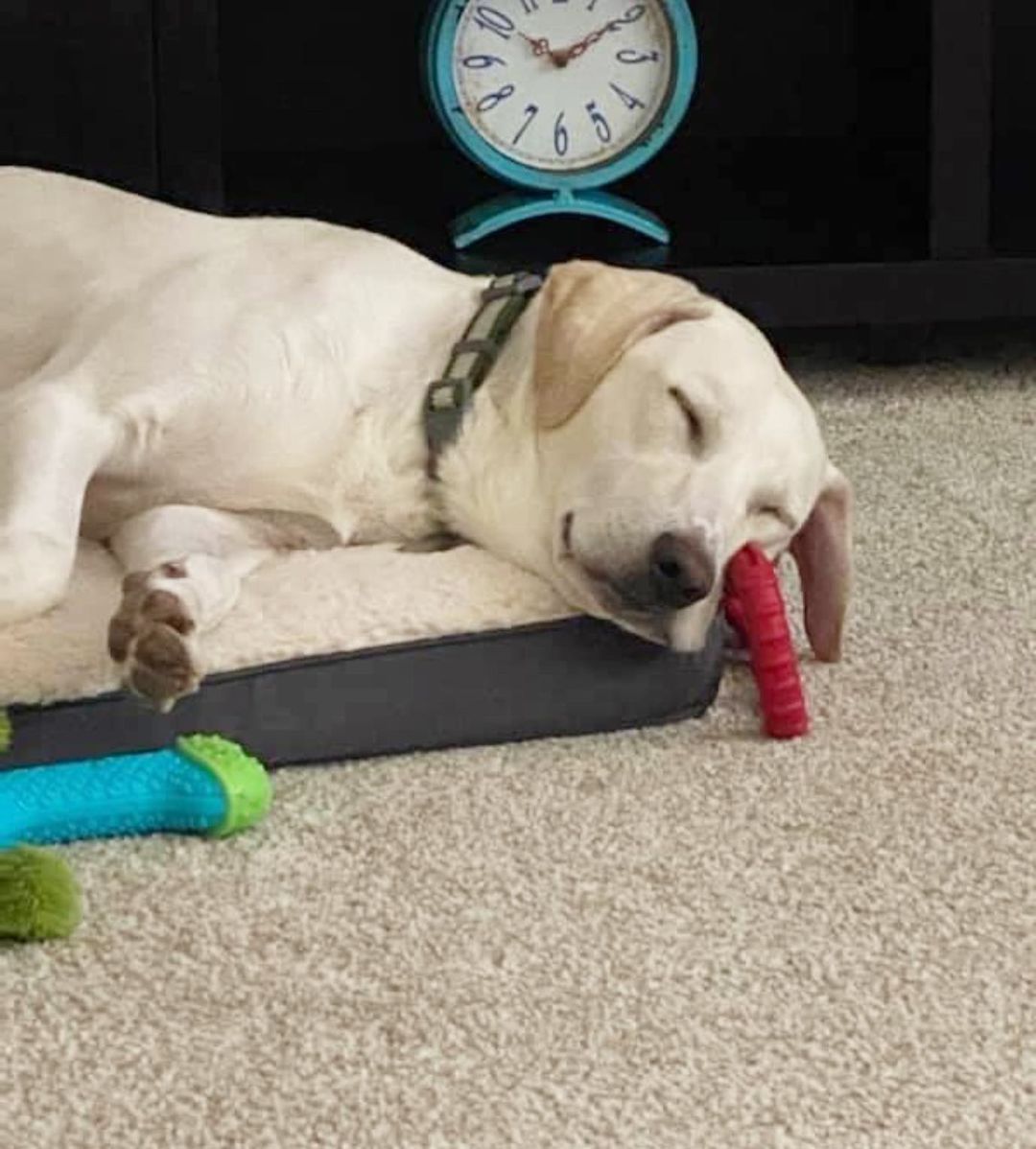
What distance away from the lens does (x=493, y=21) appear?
251 centimetres

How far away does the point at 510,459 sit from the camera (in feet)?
5.41

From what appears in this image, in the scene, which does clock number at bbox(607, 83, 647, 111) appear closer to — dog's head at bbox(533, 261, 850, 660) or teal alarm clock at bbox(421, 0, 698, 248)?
teal alarm clock at bbox(421, 0, 698, 248)

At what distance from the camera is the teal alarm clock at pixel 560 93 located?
8.25 ft

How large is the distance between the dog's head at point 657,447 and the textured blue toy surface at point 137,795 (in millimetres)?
306

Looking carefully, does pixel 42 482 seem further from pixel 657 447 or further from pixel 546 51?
pixel 546 51

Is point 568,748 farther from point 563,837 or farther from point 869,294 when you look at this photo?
point 869,294

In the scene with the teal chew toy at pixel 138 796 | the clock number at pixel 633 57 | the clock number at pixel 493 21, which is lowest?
the teal chew toy at pixel 138 796

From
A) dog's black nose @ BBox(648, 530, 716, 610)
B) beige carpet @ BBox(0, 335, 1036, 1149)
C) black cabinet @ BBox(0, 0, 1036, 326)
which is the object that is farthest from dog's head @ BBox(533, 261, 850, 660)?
black cabinet @ BBox(0, 0, 1036, 326)

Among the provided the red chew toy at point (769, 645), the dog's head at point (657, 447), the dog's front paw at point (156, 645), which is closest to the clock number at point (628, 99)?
the dog's head at point (657, 447)

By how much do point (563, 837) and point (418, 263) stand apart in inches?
21.0

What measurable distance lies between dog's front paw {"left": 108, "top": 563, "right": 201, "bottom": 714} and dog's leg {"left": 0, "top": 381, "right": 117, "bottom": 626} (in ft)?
0.23

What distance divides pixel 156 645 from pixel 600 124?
1326 millimetres

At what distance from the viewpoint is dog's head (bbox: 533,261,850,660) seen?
1.56m

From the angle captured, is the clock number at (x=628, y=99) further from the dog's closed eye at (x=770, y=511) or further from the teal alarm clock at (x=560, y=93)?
the dog's closed eye at (x=770, y=511)
